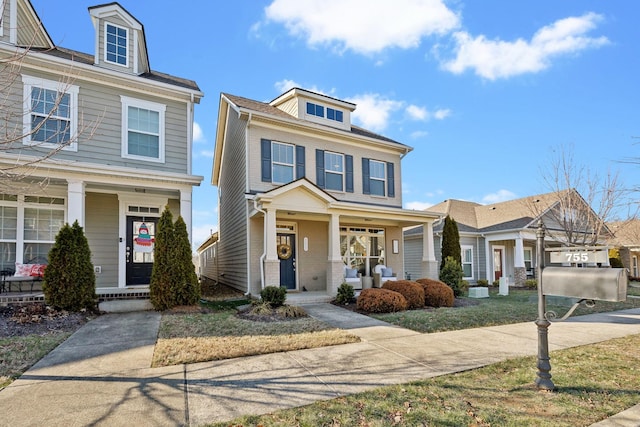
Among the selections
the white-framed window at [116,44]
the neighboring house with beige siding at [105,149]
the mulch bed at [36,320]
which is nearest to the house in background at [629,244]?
the neighboring house with beige siding at [105,149]

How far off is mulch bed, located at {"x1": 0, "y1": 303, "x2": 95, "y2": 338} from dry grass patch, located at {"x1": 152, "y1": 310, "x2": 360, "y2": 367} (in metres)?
1.71

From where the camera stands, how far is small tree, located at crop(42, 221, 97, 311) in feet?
26.1

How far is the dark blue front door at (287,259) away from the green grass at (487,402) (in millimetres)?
8682

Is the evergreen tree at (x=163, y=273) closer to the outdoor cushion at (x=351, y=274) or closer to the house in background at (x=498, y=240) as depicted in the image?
the outdoor cushion at (x=351, y=274)

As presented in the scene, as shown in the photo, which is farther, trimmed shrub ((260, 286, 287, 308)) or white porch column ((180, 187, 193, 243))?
white porch column ((180, 187, 193, 243))

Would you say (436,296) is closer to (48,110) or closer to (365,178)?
(365,178)

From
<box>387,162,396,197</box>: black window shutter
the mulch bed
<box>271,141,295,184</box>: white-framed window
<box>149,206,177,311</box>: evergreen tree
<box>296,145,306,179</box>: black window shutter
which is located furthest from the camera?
<box>387,162,396,197</box>: black window shutter

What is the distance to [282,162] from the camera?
1287 cm

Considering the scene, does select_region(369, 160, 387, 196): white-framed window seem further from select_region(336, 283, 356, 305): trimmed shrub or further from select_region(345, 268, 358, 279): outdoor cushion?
select_region(336, 283, 356, 305): trimmed shrub

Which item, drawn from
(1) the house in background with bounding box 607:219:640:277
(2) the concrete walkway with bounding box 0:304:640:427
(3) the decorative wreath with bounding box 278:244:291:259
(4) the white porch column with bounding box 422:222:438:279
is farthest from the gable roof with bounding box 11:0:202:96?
(1) the house in background with bounding box 607:219:640:277

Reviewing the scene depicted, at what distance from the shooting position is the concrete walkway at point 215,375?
334 cm

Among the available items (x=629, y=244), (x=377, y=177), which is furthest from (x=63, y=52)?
(x=629, y=244)

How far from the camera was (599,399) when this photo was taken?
377cm

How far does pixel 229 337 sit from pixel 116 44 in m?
9.66
